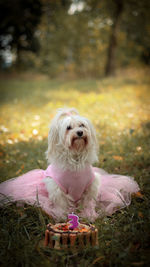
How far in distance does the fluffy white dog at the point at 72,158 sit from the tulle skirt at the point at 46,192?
0.12 metres

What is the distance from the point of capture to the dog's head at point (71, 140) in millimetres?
2777

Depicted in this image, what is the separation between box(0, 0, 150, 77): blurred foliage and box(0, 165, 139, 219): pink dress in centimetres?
1738

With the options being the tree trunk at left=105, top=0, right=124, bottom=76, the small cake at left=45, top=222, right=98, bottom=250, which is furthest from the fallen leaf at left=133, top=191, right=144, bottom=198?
the tree trunk at left=105, top=0, right=124, bottom=76

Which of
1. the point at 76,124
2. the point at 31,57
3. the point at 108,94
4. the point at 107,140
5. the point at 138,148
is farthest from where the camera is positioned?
the point at 31,57

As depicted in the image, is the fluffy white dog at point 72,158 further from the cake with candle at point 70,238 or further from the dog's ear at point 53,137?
the cake with candle at point 70,238

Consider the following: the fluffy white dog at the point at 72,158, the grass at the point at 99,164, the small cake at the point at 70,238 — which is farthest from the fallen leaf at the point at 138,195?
the small cake at the point at 70,238

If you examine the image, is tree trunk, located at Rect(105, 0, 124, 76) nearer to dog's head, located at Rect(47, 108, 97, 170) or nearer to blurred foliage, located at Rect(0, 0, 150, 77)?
blurred foliage, located at Rect(0, 0, 150, 77)

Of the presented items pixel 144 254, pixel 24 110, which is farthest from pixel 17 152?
pixel 24 110

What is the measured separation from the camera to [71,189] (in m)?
2.86

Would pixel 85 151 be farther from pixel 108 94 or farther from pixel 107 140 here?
pixel 108 94

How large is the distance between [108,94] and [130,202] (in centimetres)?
739

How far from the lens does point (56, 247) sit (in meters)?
2.00

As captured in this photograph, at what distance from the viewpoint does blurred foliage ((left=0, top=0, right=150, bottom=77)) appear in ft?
67.1

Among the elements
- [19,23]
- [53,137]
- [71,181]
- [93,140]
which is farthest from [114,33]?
[71,181]
